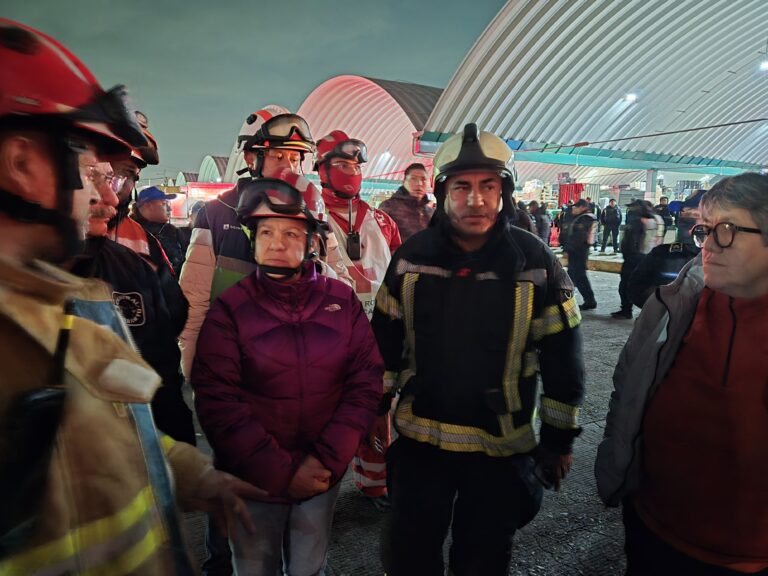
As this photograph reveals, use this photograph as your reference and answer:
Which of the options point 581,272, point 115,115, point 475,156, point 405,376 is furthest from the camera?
point 581,272

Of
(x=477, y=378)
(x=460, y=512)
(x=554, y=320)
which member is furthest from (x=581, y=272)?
(x=460, y=512)

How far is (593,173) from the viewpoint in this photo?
39906mm

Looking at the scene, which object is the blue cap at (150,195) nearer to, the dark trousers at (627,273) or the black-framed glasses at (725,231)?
the black-framed glasses at (725,231)

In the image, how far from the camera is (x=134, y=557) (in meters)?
0.97

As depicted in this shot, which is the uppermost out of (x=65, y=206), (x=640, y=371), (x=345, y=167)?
(x=345, y=167)

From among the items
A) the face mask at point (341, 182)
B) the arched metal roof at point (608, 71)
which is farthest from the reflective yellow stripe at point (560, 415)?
the arched metal roof at point (608, 71)

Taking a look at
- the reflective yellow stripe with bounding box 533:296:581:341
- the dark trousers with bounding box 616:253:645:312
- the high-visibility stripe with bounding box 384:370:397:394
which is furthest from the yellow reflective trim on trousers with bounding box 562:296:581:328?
the dark trousers with bounding box 616:253:645:312

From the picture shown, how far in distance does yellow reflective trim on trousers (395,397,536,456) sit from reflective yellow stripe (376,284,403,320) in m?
0.53

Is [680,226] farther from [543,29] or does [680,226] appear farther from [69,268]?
[543,29]

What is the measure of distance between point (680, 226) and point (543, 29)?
61.2 feet

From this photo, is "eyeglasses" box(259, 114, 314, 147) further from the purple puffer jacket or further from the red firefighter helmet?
the red firefighter helmet

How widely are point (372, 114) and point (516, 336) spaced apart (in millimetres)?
34970

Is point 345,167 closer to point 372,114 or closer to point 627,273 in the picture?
point 627,273

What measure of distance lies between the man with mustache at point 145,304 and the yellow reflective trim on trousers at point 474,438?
1178 mm
